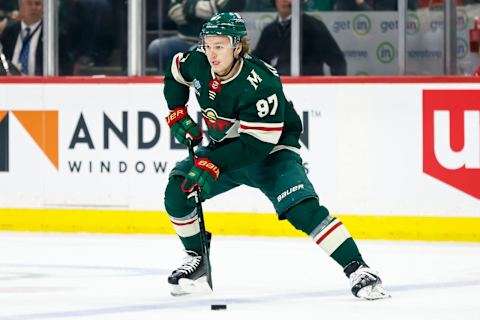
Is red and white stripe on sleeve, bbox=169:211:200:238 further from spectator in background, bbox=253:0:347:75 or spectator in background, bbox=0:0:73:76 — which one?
spectator in background, bbox=0:0:73:76

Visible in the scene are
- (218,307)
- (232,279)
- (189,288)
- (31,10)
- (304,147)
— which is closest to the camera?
(218,307)

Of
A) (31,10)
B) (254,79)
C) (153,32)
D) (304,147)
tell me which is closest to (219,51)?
(254,79)

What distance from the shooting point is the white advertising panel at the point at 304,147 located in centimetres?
727

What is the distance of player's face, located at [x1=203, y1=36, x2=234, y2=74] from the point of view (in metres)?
5.05

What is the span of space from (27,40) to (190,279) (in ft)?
10.4

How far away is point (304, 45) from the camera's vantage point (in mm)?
7734

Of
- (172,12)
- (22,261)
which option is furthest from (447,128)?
(22,261)

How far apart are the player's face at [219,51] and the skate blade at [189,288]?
830 millimetres

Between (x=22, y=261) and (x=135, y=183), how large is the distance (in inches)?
51.2

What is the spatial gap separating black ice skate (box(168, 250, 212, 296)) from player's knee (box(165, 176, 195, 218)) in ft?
0.66

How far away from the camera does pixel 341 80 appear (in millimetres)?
7449

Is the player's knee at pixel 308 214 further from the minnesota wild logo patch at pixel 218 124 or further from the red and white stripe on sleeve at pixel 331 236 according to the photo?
the minnesota wild logo patch at pixel 218 124

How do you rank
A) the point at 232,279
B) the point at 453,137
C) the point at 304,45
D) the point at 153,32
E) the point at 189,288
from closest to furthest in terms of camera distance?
the point at 189,288
the point at 232,279
the point at 453,137
the point at 304,45
the point at 153,32

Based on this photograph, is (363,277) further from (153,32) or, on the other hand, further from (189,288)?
(153,32)
